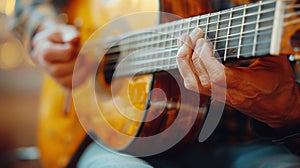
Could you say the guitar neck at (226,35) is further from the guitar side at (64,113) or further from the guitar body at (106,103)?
the guitar side at (64,113)

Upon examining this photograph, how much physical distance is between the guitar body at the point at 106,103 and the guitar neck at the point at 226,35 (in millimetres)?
21

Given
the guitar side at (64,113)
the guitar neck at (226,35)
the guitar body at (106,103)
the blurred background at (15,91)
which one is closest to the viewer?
the guitar neck at (226,35)

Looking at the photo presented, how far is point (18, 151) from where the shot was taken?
117cm

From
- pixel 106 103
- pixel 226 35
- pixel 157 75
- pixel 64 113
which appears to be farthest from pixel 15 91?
pixel 226 35

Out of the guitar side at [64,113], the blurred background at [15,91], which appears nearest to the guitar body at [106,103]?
the guitar side at [64,113]

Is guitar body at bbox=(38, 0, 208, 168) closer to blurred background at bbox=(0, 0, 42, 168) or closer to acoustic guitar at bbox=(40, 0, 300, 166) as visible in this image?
acoustic guitar at bbox=(40, 0, 300, 166)

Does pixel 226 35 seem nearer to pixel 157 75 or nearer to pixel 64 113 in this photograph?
pixel 157 75

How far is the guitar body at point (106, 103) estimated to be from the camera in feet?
2.09

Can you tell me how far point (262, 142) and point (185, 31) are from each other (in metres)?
0.23

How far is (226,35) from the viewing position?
0.52m

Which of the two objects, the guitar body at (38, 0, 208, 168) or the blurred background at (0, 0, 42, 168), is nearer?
the guitar body at (38, 0, 208, 168)

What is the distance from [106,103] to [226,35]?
317 millimetres

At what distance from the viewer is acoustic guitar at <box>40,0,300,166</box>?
1.55 ft

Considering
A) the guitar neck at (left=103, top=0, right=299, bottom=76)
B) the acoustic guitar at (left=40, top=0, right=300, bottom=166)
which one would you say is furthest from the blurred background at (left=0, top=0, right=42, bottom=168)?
the guitar neck at (left=103, top=0, right=299, bottom=76)
